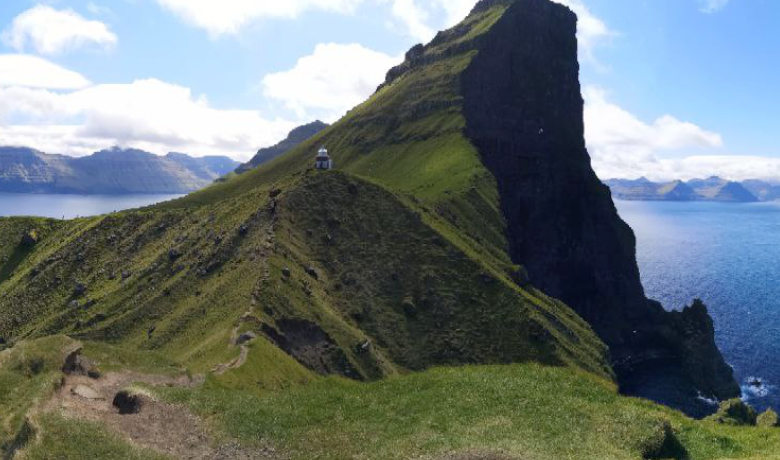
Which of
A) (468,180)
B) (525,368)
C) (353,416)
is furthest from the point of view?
(468,180)

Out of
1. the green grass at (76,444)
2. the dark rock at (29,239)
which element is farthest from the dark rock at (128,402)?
the dark rock at (29,239)

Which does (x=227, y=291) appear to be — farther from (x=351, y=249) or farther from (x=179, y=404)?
(x=179, y=404)

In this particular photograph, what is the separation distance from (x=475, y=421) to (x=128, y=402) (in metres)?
25.4

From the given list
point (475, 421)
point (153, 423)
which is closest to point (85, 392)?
point (153, 423)

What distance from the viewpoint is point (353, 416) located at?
1548 inches

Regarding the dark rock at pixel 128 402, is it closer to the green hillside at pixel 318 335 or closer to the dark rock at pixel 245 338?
the green hillside at pixel 318 335

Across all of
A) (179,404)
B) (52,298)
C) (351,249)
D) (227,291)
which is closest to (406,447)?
(179,404)

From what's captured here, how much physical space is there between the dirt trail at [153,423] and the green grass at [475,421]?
1.31 m

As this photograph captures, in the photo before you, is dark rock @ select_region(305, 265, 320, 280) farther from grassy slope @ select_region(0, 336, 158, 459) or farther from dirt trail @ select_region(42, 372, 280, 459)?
grassy slope @ select_region(0, 336, 158, 459)

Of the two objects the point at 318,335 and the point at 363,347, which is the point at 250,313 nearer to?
the point at 318,335

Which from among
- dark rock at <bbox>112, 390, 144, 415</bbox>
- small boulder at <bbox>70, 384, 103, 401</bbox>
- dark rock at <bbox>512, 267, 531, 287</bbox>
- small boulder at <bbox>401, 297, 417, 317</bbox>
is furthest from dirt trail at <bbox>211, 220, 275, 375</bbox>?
dark rock at <bbox>512, 267, 531, 287</bbox>

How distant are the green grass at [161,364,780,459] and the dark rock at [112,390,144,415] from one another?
7.87 feet

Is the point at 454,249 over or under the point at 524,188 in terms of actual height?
under

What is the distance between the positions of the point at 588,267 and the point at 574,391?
16227 centimetres
